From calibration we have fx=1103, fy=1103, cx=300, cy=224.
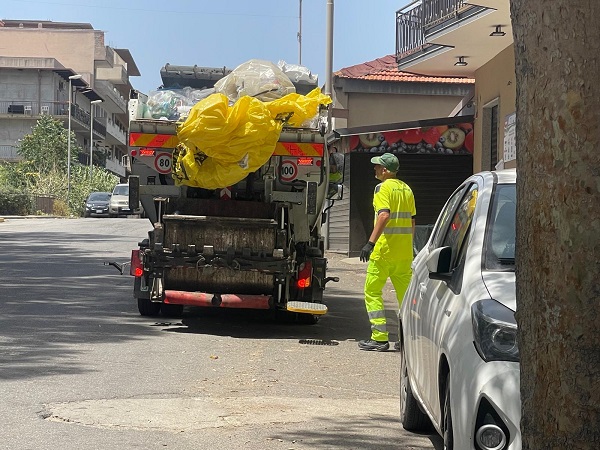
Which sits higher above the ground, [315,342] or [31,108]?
[31,108]

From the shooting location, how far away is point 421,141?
23859mm

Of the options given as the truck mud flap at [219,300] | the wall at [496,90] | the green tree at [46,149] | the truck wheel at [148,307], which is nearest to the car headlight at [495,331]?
the truck mud flap at [219,300]

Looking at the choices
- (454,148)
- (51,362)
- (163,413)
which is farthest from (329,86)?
(163,413)

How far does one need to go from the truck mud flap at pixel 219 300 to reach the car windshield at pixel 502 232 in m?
5.40

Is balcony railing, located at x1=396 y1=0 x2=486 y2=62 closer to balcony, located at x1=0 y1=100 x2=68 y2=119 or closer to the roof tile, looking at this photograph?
the roof tile

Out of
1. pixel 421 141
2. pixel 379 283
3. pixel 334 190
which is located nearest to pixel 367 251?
pixel 379 283

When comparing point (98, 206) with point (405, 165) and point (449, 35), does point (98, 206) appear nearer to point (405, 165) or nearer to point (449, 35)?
point (405, 165)

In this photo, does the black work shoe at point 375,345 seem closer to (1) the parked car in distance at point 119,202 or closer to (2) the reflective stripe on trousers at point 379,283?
(2) the reflective stripe on trousers at point 379,283

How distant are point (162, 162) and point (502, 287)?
6.87 metres

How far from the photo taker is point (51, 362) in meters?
8.85

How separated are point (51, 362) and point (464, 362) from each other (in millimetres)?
5025

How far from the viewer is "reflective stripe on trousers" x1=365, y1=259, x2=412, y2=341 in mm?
9984

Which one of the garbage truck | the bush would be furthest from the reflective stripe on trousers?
the bush

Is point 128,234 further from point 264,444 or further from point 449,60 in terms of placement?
point 264,444
